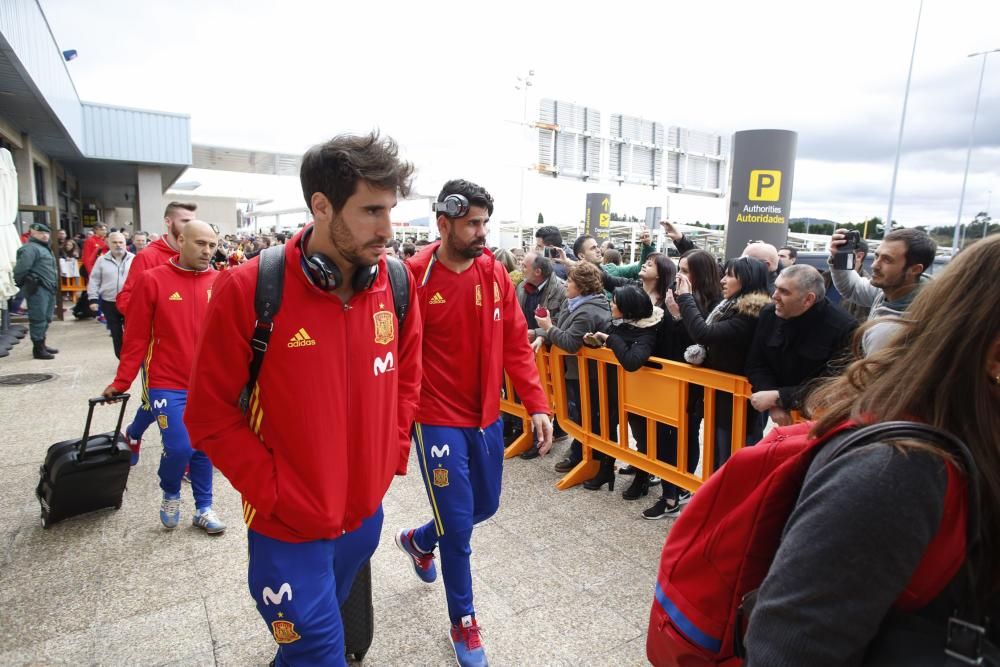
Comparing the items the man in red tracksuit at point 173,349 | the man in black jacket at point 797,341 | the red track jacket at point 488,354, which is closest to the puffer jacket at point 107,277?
the man in red tracksuit at point 173,349

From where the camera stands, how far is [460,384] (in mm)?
2984

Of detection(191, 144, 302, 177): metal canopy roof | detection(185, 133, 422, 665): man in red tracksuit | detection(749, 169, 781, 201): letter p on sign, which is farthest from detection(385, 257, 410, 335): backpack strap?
detection(191, 144, 302, 177): metal canopy roof

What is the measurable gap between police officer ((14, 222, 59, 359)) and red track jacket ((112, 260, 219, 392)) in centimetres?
750

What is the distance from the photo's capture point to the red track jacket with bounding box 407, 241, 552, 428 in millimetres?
2965

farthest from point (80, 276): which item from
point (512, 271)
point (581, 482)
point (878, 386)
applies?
point (878, 386)

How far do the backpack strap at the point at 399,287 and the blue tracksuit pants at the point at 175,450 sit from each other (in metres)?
2.37

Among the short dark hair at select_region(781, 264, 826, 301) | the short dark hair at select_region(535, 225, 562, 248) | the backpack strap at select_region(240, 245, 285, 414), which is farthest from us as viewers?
the short dark hair at select_region(535, 225, 562, 248)

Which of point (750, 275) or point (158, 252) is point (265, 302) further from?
point (158, 252)

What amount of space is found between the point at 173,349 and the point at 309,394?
2647 millimetres

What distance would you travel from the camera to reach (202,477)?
4.03m

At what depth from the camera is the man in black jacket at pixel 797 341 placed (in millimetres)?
3418

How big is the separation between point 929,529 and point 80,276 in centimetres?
1821

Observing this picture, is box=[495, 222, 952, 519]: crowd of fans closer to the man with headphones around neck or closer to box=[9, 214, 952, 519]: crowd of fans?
box=[9, 214, 952, 519]: crowd of fans

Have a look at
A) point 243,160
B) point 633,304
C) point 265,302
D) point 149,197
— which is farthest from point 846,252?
point 243,160
